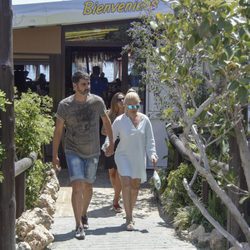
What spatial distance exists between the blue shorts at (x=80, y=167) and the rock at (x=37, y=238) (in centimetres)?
84

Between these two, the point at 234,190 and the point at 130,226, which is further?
the point at 130,226

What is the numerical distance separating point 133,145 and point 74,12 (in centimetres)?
395

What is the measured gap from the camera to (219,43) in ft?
9.36

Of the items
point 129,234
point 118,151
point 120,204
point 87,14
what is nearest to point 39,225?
point 129,234

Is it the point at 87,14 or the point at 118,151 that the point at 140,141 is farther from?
the point at 87,14

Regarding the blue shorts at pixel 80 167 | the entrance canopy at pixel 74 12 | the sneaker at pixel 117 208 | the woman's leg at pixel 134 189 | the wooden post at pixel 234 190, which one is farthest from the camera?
the entrance canopy at pixel 74 12

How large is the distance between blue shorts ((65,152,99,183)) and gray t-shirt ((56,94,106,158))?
0.06m

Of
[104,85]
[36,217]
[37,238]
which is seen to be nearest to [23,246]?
[37,238]

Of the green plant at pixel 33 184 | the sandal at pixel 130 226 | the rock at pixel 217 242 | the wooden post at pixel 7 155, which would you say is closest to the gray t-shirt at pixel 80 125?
the green plant at pixel 33 184

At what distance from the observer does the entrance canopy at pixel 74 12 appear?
32.0 feet

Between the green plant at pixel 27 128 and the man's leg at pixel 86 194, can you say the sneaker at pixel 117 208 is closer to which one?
the man's leg at pixel 86 194

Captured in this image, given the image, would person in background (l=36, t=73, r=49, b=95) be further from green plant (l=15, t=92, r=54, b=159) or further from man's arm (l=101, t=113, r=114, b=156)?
man's arm (l=101, t=113, r=114, b=156)

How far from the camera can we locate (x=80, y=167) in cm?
631

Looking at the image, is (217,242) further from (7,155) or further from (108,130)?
(7,155)
